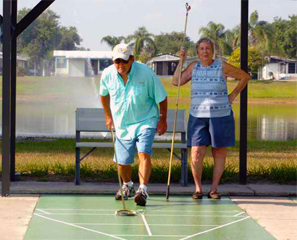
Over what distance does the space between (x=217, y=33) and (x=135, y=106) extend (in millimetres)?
54985

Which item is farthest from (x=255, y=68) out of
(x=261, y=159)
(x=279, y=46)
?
(x=261, y=159)

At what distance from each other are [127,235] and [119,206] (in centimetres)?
141

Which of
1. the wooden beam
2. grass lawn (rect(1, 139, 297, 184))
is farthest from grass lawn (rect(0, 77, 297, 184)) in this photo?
the wooden beam

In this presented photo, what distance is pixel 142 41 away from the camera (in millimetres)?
47906

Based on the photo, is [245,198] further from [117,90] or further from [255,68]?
[255,68]

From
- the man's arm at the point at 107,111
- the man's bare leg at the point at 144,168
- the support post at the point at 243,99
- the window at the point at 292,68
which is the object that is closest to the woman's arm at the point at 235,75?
the support post at the point at 243,99

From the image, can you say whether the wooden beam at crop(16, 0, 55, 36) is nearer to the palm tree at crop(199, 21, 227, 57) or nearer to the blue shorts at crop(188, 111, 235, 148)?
the blue shorts at crop(188, 111, 235, 148)

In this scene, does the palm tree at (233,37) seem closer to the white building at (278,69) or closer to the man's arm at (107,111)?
the white building at (278,69)

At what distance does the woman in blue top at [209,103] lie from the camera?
862 cm

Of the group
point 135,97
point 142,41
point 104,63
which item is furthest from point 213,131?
point 142,41

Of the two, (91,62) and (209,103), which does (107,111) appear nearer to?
(209,103)

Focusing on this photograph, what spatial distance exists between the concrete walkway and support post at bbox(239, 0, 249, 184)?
0.80ft

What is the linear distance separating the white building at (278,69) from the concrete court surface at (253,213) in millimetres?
55362

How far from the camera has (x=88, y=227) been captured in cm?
729
